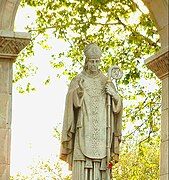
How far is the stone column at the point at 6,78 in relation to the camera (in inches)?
434

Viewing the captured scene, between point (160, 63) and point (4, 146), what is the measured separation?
248cm

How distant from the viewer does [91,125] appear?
11.9 meters

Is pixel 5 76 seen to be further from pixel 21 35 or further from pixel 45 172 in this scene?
pixel 45 172

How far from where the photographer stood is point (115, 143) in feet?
39.5

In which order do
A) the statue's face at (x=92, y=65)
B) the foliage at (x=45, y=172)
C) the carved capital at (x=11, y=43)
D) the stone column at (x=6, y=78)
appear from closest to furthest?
the stone column at (x=6, y=78)
the carved capital at (x=11, y=43)
the statue's face at (x=92, y=65)
the foliage at (x=45, y=172)

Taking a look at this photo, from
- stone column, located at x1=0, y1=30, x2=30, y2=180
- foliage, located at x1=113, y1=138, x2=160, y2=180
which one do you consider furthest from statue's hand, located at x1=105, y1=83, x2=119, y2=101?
foliage, located at x1=113, y1=138, x2=160, y2=180

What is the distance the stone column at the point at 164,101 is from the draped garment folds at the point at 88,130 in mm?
589

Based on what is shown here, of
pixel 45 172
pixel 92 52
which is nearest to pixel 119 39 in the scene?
pixel 92 52

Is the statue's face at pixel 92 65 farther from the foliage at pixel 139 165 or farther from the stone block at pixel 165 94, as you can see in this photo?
the foliage at pixel 139 165

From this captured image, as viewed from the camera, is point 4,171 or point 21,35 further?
point 21,35

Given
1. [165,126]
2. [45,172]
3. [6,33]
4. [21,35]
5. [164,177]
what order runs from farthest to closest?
[45,172], [165,126], [164,177], [21,35], [6,33]

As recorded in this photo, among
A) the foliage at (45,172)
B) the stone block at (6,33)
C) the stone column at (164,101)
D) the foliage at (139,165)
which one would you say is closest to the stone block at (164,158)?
the stone column at (164,101)

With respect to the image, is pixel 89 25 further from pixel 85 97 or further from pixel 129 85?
pixel 85 97

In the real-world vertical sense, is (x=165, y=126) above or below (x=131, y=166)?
below
